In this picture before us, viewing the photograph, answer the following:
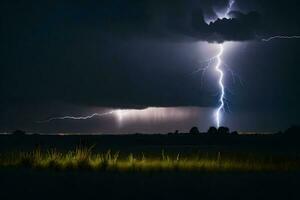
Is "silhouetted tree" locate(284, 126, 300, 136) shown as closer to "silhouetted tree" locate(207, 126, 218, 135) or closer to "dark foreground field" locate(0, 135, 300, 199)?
"silhouetted tree" locate(207, 126, 218, 135)

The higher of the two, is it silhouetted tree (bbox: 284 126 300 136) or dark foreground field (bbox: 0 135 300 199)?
silhouetted tree (bbox: 284 126 300 136)

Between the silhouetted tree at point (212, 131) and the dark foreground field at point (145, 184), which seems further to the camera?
the silhouetted tree at point (212, 131)

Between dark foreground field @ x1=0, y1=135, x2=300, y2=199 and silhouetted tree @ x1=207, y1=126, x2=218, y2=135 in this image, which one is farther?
silhouetted tree @ x1=207, y1=126, x2=218, y2=135

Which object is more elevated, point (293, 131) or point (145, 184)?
point (293, 131)

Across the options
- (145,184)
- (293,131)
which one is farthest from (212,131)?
(145,184)

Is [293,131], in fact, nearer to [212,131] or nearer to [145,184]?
[212,131]

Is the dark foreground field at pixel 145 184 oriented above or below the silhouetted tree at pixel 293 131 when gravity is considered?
below

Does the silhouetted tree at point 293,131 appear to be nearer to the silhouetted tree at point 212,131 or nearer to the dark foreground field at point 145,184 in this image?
the silhouetted tree at point 212,131

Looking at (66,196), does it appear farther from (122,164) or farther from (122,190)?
(122,164)

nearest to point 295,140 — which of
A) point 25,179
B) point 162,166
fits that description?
point 162,166

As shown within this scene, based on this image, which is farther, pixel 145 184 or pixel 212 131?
pixel 212 131

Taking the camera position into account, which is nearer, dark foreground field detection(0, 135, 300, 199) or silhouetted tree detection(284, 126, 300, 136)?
dark foreground field detection(0, 135, 300, 199)

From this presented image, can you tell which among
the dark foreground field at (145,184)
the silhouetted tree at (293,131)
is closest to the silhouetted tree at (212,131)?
the silhouetted tree at (293,131)

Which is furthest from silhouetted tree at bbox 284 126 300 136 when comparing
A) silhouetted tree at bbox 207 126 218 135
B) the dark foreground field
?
the dark foreground field
